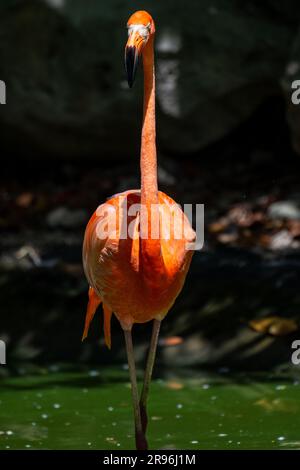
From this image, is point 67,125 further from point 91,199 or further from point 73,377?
point 73,377

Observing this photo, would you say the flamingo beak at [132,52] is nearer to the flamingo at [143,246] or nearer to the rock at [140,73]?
the flamingo at [143,246]

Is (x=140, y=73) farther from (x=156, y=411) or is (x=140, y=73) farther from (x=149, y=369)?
(x=149, y=369)

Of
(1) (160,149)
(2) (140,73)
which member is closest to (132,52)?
(2) (140,73)

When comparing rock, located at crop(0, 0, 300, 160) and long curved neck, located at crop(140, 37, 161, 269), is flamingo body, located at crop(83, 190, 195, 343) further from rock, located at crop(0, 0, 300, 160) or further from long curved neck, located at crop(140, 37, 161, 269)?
rock, located at crop(0, 0, 300, 160)

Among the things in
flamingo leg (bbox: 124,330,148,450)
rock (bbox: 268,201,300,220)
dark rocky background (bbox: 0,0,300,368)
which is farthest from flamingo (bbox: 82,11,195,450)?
rock (bbox: 268,201,300,220)

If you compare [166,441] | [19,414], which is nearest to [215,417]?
[166,441]

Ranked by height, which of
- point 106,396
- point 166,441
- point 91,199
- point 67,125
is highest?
point 67,125
